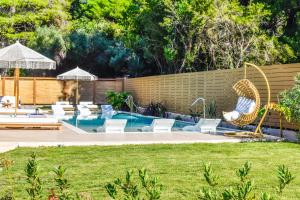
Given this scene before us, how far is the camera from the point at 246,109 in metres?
14.9

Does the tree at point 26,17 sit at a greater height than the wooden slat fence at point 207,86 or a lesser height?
greater

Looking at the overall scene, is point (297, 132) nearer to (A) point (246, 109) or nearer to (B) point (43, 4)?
(A) point (246, 109)

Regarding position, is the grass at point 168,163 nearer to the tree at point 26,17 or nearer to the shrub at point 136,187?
the shrub at point 136,187

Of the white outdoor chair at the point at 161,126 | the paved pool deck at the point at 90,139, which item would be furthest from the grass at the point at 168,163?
the white outdoor chair at the point at 161,126

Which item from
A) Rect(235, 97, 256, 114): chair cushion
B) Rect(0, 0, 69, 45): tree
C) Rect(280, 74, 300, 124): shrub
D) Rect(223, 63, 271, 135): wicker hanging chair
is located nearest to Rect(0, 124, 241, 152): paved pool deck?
Rect(223, 63, 271, 135): wicker hanging chair

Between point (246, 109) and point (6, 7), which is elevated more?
point (6, 7)

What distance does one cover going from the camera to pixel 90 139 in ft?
40.9

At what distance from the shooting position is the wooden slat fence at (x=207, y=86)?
1465 cm

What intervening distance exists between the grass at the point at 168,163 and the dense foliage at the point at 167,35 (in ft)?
41.8

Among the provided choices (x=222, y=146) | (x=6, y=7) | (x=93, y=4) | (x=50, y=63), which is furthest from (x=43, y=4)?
(x=222, y=146)

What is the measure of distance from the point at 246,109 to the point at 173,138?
2.93 m

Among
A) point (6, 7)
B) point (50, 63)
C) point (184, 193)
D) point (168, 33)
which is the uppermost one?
point (6, 7)

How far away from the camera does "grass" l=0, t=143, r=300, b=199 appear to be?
6.81m

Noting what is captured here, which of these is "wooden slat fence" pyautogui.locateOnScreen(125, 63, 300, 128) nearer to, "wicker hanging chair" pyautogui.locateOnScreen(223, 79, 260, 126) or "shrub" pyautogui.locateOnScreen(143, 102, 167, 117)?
"shrub" pyautogui.locateOnScreen(143, 102, 167, 117)
